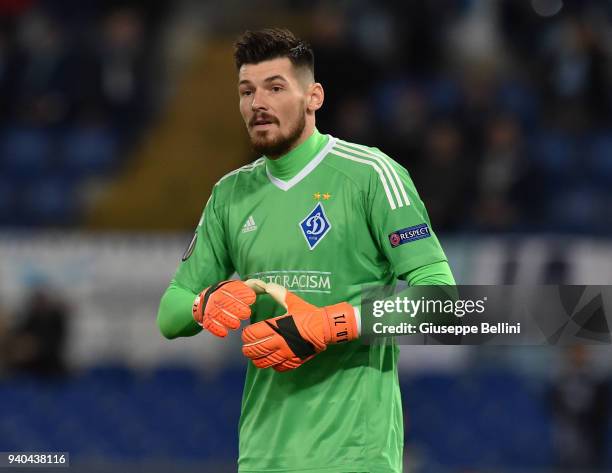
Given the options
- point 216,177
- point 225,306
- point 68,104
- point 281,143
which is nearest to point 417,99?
point 216,177

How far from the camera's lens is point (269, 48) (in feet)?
12.2

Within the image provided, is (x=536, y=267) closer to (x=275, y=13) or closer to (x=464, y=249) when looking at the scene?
(x=464, y=249)

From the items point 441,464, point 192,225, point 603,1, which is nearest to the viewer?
point 441,464

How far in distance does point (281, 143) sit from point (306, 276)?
1.39ft

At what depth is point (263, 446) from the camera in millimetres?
3623

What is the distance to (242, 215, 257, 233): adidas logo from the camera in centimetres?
376

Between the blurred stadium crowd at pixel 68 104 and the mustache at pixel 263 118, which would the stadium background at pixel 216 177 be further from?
the mustache at pixel 263 118

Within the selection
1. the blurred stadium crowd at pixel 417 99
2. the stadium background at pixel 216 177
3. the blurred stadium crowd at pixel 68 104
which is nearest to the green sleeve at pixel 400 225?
the stadium background at pixel 216 177

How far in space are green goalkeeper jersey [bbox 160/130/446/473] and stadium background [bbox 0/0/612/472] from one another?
3910mm

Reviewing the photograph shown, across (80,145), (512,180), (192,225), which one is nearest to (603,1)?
(512,180)

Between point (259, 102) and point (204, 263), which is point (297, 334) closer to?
point (204, 263)

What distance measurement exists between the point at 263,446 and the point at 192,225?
6.20 meters

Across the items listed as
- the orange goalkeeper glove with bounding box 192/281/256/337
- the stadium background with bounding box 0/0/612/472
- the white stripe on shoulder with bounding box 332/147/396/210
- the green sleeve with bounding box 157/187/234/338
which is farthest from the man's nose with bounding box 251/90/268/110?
the stadium background with bounding box 0/0/612/472

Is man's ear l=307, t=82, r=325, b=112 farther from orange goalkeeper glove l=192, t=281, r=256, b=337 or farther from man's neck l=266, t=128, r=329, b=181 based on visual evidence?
orange goalkeeper glove l=192, t=281, r=256, b=337
